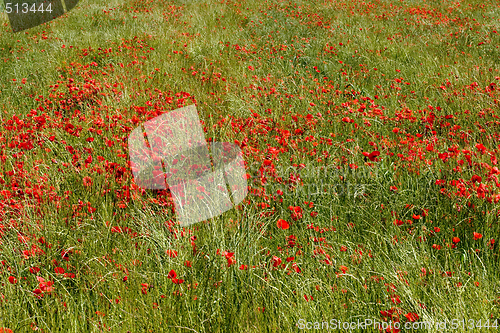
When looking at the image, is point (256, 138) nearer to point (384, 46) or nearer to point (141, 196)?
point (141, 196)

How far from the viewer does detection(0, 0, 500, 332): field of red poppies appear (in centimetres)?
165

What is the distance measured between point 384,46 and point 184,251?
5421 mm
